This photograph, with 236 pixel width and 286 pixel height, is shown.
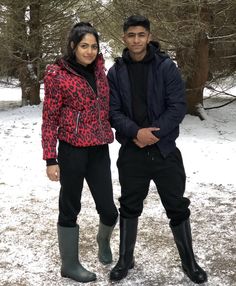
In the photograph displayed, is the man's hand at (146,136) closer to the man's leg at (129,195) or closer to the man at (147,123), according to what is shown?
the man at (147,123)

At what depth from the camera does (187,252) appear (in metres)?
3.32

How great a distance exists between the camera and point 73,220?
3.27m

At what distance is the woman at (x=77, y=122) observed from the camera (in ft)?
9.75

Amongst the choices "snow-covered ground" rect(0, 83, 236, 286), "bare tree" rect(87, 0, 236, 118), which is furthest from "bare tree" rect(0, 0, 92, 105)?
"snow-covered ground" rect(0, 83, 236, 286)

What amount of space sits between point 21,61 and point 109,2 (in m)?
3.98

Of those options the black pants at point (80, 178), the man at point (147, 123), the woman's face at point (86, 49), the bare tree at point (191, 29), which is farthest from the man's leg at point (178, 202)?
the bare tree at point (191, 29)

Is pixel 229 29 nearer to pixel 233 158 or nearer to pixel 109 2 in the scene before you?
pixel 109 2

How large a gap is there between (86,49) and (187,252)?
177 centimetres

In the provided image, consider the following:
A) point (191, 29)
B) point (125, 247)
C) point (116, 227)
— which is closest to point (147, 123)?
point (125, 247)

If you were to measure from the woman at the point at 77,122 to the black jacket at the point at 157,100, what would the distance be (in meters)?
0.11

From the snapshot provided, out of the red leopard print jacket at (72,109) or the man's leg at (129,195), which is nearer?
the red leopard print jacket at (72,109)

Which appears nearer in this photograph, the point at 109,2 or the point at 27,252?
the point at 27,252

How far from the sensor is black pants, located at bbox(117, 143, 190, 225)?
3.15 metres

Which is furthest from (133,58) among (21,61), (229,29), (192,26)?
(21,61)
